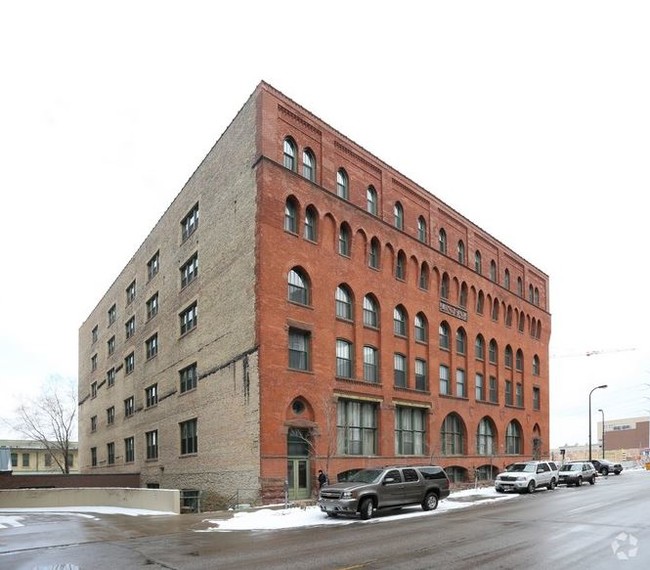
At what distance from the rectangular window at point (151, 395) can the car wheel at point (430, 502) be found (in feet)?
81.8

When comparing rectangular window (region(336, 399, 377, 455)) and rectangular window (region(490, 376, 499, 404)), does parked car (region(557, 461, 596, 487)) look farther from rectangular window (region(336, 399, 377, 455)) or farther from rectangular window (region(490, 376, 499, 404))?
rectangular window (region(336, 399, 377, 455))

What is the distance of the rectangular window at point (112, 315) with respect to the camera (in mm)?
61234

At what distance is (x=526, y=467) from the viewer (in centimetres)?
3653

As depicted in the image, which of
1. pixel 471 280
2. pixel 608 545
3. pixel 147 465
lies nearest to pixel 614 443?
pixel 471 280

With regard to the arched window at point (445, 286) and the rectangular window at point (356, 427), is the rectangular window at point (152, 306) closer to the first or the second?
the rectangular window at point (356, 427)

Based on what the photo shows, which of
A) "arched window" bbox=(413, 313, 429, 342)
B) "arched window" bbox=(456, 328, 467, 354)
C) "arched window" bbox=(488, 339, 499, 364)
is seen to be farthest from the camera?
"arched window" bbox=(488, 339, 499, 364)

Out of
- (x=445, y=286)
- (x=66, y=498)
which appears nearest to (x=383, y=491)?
(x=66, y=498)

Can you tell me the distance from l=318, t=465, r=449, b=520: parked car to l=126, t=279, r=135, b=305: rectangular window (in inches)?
1392

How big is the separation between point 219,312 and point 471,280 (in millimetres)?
21242

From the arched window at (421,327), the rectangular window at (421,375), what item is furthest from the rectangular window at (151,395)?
the arched window at (421,327)

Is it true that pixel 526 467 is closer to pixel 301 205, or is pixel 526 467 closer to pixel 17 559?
pixel 301 205

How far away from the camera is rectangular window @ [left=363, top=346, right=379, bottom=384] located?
3633 centimetres

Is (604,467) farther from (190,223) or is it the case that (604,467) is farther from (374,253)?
(190,223)

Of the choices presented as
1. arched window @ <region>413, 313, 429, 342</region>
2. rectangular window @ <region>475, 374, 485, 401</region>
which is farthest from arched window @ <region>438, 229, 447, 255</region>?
rectangular window @ <region>475, 374, 485, 401</region>
